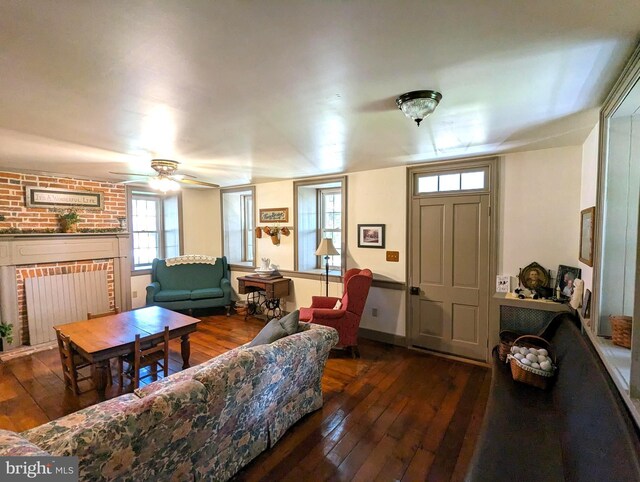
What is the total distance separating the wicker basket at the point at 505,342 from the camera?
2.50 metres

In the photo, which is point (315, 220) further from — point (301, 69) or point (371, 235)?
point (301, 69)

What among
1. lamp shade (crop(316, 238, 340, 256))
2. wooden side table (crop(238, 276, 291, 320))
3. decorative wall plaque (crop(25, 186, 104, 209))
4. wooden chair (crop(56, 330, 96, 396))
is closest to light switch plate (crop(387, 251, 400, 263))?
lamp shade (crop(316, 238, 340, 256))

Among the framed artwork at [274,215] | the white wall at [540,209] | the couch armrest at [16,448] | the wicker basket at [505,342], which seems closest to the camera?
the couch armrest at [16,448]

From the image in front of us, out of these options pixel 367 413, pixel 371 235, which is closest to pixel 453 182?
pixel 371 235

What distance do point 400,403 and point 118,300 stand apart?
14.8ft

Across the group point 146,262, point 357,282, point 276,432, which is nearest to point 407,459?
point 276,432

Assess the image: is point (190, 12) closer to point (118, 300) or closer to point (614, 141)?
point (614, 141)

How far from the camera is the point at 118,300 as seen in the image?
4863 mm

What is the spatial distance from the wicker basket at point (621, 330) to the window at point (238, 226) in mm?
5201

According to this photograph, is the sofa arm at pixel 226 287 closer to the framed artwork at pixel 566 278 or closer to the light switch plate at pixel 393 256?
the light switch plate at pixel 393 256

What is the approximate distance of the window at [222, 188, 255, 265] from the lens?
6.06m

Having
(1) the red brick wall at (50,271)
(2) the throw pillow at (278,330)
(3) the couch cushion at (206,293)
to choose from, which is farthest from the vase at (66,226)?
(2) the throw pillow at (278,330)

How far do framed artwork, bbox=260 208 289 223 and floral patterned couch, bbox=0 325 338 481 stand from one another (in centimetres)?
295

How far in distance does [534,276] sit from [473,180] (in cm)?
120
